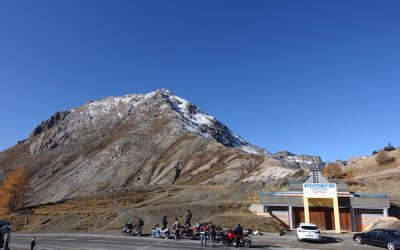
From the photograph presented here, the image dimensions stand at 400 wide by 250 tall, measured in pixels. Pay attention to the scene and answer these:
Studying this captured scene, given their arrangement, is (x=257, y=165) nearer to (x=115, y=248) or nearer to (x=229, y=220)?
(x=229, y=220)

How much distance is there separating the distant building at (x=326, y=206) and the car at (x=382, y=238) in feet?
28.9

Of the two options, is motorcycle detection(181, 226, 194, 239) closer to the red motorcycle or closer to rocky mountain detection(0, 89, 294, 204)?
the red motorcycle

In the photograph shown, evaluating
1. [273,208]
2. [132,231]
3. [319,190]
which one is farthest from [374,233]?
[132,231]

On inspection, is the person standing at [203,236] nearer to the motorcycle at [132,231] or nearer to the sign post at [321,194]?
the motorcycle at [132,231]

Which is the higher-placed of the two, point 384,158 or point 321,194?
point 384,158

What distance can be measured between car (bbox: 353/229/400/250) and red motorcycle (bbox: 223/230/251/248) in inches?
431

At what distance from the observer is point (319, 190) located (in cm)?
4359

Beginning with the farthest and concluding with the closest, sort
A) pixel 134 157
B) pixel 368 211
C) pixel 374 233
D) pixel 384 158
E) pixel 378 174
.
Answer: pixel 134 157, pixel 384 158, pixel 378 174, pixel 368 211, pixel 374 233

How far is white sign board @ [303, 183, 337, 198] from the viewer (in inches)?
1690

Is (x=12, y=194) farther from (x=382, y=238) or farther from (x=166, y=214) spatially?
(x=382, y=238)

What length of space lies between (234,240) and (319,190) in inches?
627

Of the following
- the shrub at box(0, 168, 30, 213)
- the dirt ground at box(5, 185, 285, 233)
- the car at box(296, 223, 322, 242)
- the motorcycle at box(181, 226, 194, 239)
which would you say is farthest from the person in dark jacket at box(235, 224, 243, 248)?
the shrub at box(0, 168, 30, 213)

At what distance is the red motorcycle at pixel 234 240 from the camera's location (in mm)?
31841

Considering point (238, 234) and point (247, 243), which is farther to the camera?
point (247, 243)
